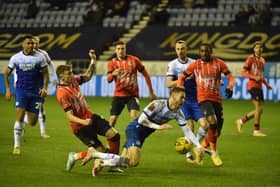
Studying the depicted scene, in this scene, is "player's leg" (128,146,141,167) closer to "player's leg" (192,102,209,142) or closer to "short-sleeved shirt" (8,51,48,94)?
"player's leg" (192,102,209,142)

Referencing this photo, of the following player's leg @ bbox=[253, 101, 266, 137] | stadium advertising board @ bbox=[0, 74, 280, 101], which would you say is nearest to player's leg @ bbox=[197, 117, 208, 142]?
player's leg @ bbox=[253, 101, 266, 137]

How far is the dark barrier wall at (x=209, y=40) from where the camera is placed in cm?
2986

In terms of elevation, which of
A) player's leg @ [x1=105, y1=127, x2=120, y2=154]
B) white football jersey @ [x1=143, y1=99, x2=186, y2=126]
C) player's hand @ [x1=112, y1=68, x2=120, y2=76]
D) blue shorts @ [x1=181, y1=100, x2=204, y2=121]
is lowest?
player's leg @ [x1=105, y1=127, x2=120, y2=154]

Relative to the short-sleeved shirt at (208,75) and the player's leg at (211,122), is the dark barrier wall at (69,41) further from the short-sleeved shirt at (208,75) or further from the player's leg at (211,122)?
the player's leg at (211,122)

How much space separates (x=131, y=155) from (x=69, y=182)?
114 cm

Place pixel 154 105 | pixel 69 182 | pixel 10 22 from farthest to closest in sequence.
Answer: pixel 10 22
pixel 154 105
pixel 69 182

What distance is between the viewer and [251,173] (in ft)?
33.9

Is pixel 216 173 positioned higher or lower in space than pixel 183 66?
lower

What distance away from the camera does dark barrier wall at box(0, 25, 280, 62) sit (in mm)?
30016

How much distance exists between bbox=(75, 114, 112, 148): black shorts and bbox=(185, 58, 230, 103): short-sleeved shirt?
2276 mm

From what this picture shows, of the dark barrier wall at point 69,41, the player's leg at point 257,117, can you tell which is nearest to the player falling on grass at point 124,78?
the player's leg at point 257,117

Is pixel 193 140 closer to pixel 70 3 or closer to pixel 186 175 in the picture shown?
pixel 186 175

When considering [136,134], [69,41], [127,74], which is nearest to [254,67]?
[127,74]

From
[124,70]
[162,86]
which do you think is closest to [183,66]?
[124,70]
